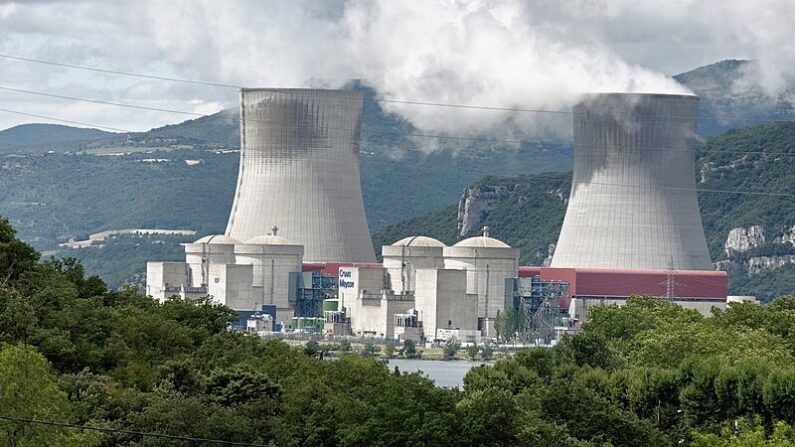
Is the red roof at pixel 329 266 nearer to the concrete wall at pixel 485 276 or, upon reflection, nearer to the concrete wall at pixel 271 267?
the concrete wall at pixel 271 267

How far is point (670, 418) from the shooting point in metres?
47.7

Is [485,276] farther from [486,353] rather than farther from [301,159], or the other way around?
[301,159]

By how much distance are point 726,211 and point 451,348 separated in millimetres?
54054

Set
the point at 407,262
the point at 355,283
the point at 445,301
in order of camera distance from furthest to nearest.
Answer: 1. the point at 407,262
2. the point at 355,283
3. the point at 445,301

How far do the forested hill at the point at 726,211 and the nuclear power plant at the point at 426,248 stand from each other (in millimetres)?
33813

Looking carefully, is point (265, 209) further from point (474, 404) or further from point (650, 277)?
point (474, 404)

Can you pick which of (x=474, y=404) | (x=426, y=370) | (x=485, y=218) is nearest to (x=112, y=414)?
(x=474, y=404)

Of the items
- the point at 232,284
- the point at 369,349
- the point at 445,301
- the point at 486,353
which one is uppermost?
the point at 232,284

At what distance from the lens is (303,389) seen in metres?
41.2

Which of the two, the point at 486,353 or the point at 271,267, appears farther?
the point at 271,267

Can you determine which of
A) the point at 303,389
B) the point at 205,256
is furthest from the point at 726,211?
the point at 303,389

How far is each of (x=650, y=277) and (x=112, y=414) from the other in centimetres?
7578

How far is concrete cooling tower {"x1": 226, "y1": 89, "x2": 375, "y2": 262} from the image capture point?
353 ft

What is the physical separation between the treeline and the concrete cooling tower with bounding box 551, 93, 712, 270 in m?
42.2
